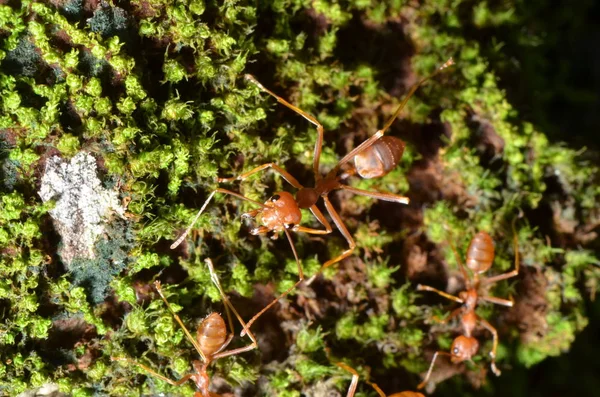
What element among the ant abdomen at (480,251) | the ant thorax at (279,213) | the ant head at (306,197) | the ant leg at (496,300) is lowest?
the ant leg at (496,300)

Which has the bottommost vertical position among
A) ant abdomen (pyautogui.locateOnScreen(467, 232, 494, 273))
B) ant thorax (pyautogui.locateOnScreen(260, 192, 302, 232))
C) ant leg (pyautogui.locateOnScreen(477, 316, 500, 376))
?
ant leg (pyautogui.locateOnScreen(477, 316, 500, 376))

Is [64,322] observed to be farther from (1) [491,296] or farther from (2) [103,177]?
(1) [491,296]

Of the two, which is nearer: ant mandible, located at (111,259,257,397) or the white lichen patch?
the white lichen patch

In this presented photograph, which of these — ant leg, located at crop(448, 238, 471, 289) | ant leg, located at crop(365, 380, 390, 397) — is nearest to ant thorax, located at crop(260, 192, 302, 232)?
ant leg, located at crop(365, 380, 390, 397)

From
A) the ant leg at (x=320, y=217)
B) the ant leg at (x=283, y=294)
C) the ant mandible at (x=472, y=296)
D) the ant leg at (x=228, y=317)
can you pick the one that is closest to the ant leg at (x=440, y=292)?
the ant mandible at (x=472, y=296)

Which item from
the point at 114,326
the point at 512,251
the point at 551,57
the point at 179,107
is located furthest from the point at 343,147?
the point at 551,57

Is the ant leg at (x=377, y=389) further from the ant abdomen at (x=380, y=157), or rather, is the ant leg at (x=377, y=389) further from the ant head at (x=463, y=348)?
the ant abdomen at (x=380, y=157)

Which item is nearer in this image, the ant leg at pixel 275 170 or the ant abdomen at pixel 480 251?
the ant leg at pixel 275 170

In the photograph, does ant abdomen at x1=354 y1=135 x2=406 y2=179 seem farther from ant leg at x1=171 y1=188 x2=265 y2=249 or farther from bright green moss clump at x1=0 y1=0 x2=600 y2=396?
ant leg at x1=171 y1=188 x2=265 y2=249
